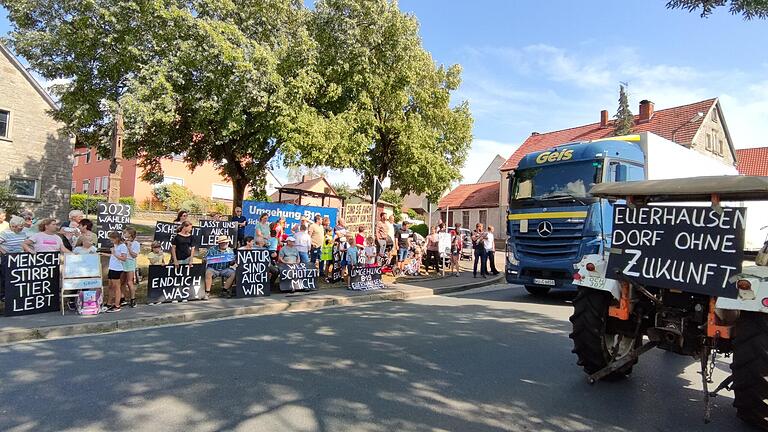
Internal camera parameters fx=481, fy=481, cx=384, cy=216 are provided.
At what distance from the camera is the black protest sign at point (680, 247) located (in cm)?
→ 413

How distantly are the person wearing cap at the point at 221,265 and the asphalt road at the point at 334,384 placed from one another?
2532 millimetres

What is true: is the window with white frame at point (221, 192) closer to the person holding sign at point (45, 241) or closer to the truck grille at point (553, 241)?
the person holding sign at point (45, 241)

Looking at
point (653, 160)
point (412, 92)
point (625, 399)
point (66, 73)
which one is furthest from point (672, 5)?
point (66, 73)

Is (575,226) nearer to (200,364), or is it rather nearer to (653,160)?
(653,160)

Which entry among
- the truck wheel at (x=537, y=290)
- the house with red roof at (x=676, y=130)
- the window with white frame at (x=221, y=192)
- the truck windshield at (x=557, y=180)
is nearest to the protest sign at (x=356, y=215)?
the truck wheel at (x=537, y=290)

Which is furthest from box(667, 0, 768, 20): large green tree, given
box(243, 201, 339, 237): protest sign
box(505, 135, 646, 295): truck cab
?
box(243, 201, 339, 237): protest sign

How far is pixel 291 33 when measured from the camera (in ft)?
61.6

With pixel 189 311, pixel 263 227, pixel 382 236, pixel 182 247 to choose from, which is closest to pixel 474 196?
pixel 382 236

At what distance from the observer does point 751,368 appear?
12.7ft

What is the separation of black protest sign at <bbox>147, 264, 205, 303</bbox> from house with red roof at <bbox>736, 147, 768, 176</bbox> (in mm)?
42422

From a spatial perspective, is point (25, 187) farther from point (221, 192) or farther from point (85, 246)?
point (221, 192)

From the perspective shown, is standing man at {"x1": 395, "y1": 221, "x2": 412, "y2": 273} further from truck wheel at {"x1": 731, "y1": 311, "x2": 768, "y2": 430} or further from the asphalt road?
truck wheel at {"x1": 731, "y1": 311, "x2": 768, "y2": 430}

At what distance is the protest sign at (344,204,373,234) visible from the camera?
662 inches

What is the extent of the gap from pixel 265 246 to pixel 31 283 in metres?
→ 4.76
